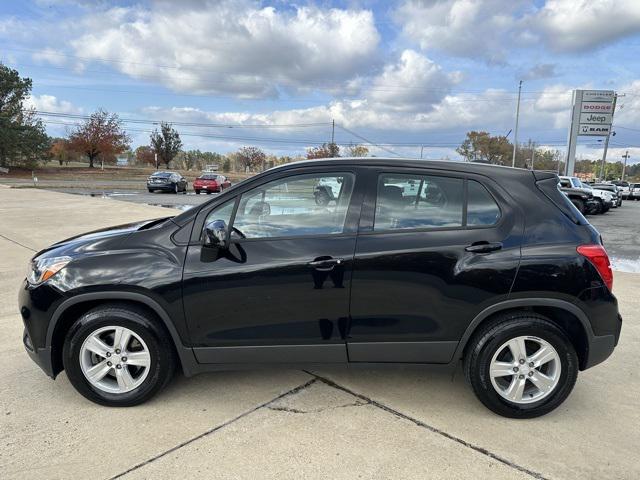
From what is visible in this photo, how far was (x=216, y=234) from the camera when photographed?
111 inches

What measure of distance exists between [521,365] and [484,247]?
A: 84 cm

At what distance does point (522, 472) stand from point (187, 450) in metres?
1.92

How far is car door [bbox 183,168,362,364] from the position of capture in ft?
9.64

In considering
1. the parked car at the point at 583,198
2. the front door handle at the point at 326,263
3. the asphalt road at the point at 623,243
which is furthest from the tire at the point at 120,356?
the parked car at the point at 583,198

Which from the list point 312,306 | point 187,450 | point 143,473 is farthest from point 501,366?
point 143,473

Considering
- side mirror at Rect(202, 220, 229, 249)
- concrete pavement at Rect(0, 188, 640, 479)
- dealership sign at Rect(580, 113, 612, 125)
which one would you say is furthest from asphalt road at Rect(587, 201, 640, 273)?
dealership sign at Rect(580, 113, 612, 125)

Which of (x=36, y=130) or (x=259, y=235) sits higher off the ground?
(x=36, y=130)

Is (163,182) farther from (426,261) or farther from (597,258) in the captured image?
(597,258)

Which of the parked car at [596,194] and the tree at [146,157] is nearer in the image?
the parked car at [596,194]

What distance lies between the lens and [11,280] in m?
6.32

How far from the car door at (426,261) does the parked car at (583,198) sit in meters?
18.1

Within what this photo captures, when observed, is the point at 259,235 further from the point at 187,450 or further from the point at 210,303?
the point at 187,450

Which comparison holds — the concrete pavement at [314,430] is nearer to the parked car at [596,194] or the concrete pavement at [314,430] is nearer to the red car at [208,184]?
the parked car at [596,194]

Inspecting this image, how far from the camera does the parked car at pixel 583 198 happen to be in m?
19.1
